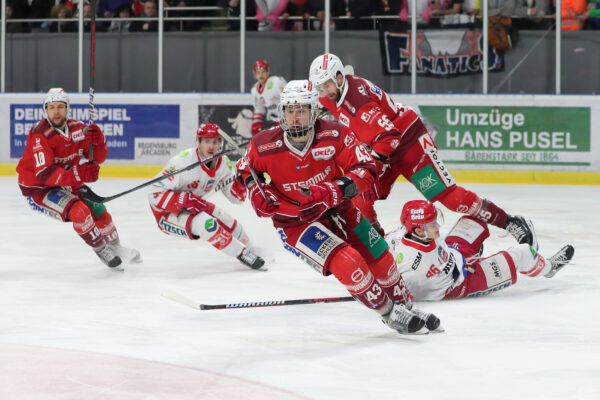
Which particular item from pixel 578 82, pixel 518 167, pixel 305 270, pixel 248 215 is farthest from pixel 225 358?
pixel 578 82

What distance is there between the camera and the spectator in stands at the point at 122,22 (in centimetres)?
1201

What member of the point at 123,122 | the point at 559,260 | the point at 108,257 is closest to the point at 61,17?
the point at 123,122

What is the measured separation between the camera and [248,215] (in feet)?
27.9

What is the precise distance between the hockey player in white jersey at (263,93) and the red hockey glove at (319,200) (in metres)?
7.26

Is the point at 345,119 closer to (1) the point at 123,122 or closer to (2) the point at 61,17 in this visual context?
(1) the point at 123,122

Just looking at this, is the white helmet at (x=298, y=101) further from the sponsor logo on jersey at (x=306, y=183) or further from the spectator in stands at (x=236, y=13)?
the spectator in stands at (x=236, y=13)

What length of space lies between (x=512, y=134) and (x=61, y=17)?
5642mm

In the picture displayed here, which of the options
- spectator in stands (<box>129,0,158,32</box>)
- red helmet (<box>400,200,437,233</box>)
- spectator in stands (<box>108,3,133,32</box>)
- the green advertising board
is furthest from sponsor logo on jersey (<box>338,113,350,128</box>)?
spectator in stands (<box>108,3,133,32</box>)

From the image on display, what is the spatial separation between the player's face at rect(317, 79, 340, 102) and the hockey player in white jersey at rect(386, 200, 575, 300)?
981 millimetres

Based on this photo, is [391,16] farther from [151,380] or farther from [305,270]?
[151,380]

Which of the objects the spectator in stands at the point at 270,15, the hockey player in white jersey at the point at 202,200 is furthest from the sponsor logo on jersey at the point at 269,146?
the spectator in stands at the point at 270,15

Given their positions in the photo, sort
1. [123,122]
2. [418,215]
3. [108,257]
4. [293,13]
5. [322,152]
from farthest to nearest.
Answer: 1. [293,13]
2. [123,122]
3. [108,257]
4. [418,215]
5. [322,152]

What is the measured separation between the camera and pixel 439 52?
11.2m

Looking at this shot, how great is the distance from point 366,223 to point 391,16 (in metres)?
7.57
